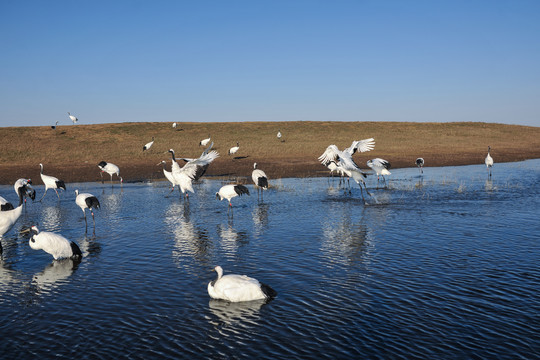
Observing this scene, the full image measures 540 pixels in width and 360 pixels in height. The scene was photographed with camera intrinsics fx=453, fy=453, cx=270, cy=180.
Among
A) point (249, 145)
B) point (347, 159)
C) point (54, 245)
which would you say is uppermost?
point (249, 145)

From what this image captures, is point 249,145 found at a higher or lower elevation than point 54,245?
higher

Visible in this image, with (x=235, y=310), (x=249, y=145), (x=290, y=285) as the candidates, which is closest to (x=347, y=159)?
(x=290, y=285)

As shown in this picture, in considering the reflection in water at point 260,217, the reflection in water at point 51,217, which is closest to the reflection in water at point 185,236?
the reflection in water at point 260,217

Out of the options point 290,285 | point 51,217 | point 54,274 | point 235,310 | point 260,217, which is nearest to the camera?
point 235,310

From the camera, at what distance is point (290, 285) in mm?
10094

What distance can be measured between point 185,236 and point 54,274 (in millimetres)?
4647

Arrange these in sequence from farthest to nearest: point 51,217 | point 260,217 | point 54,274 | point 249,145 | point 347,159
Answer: point 249,145
point 347,159
point 51,217
point 260,217
point 54,274

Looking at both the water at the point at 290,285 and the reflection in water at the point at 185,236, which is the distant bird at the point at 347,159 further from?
the reflection in water at the point at 185,236

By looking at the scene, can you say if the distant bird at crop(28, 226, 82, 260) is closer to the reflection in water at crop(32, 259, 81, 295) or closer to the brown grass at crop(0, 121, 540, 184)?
the reflection in water at crop(32, 259, 81, 295)

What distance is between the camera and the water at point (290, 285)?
24.5 ft

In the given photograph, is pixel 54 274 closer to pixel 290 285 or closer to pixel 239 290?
pixel 239 290

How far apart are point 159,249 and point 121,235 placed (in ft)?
8.61

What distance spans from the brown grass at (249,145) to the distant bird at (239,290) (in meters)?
26.7

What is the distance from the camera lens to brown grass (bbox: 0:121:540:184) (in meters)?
42.3
